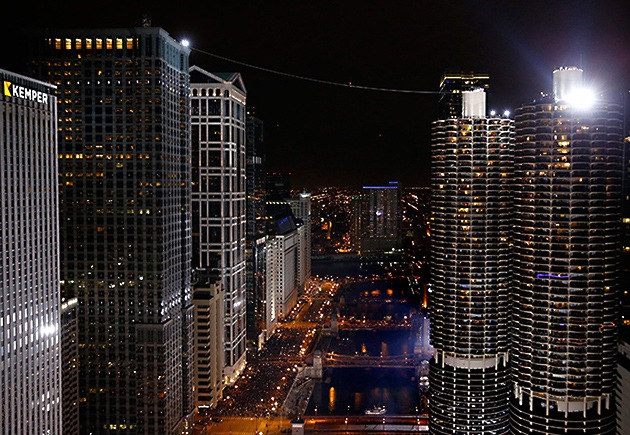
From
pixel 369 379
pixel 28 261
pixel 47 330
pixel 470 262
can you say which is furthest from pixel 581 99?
pixel 369 379

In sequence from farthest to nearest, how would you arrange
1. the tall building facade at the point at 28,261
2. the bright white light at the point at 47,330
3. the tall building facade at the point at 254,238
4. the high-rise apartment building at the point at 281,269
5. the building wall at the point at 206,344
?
the high-rise apartment building at the point at 281,269
the tall building facade at the point at 254,238
the building wall at the point at 206,344
the bright white light at the point at 47,330
the tall building facade at the point at 28,261

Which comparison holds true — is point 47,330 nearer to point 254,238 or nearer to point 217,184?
point 217,184

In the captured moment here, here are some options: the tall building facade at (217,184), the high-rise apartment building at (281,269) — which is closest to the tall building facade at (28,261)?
the tall building facade at (217,184)

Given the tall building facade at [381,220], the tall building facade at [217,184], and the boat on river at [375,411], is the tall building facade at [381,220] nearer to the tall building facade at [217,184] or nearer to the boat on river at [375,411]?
the tall building facade at [217,184]

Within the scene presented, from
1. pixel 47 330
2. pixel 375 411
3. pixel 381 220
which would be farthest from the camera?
pixel 381 220

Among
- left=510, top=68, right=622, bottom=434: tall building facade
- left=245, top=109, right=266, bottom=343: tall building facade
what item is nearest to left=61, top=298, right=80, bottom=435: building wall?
left=510, top=68, right=622, bottom=434: tall building facade

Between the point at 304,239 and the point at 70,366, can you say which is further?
the point at 304,239

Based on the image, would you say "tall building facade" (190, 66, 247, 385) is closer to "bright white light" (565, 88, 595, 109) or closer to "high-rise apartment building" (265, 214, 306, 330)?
"high-rise apartment building" (265, 214, 306, 330)
